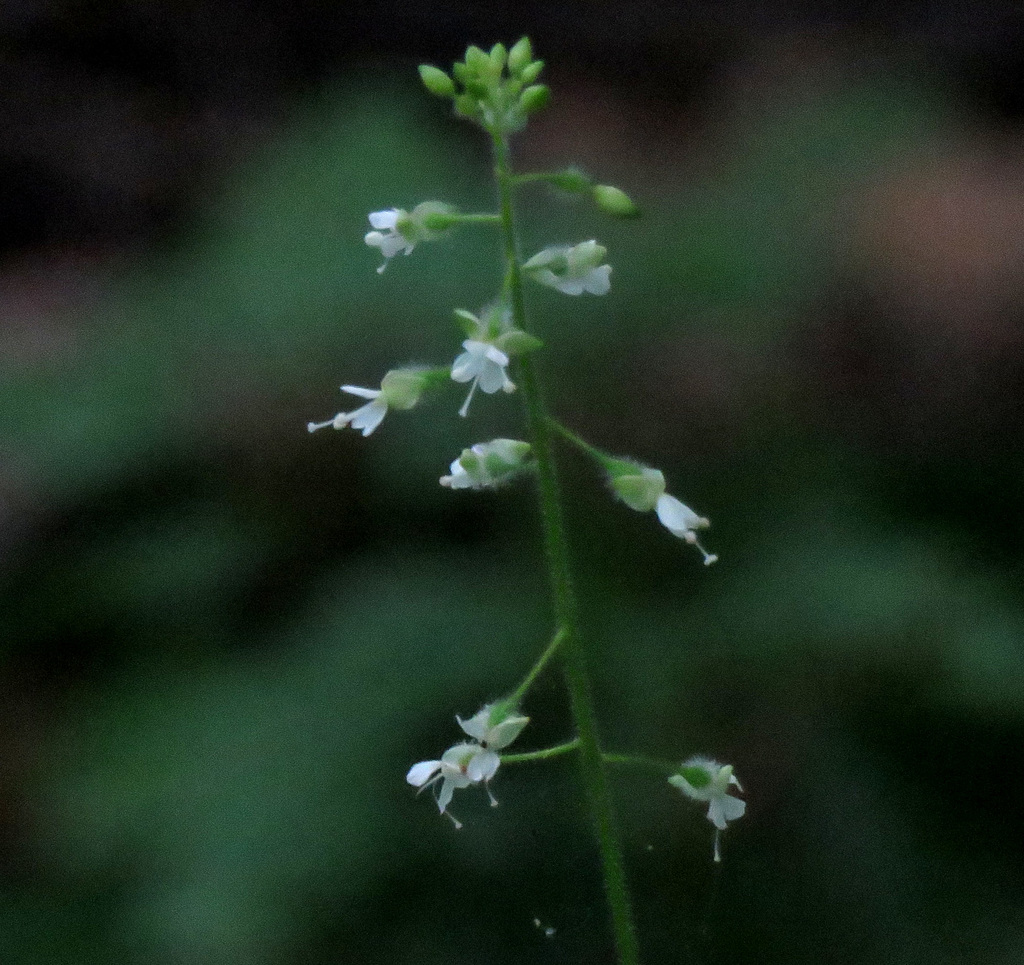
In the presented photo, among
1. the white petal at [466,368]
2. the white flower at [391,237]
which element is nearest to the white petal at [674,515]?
the white petal at [466,368]

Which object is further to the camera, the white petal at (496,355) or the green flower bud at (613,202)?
the green flower bud at (613,202)

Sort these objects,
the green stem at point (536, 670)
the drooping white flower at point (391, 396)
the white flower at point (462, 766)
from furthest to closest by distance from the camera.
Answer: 1. the drooping white flower at point (391, 396)
2. the white flower at point (462, 766)
3. the green stem at point (536, 670)

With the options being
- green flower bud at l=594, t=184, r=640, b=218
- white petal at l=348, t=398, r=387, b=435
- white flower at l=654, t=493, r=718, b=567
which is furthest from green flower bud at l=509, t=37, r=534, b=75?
white flower at l=654, t=493, r=718, b=567

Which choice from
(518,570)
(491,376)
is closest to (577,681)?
(491,376)

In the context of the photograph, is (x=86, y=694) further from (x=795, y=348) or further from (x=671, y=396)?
(x=795, y=348)

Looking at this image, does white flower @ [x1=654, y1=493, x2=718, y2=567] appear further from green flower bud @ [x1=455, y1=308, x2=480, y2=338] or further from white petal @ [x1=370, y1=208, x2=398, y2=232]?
white petal @ [x1=370, y1=208, x2=398, y2=232]

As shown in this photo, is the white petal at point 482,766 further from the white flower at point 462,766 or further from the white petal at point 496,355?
the white petal at point 496,355

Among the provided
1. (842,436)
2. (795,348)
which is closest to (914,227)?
(795,348)

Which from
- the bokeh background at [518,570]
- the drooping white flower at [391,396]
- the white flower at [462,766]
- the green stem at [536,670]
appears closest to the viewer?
the green stem at [536,670]
